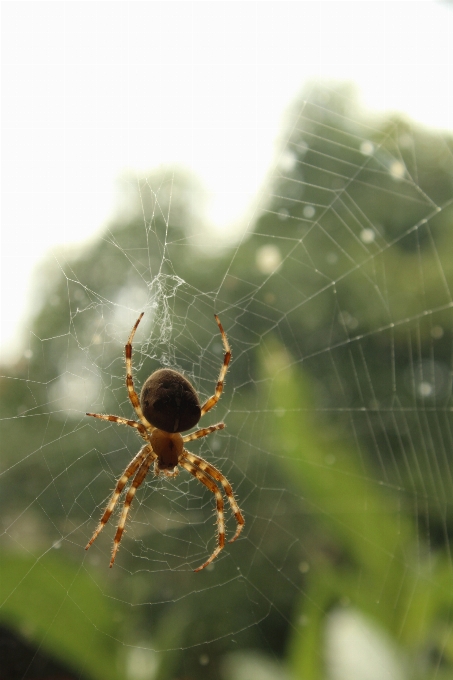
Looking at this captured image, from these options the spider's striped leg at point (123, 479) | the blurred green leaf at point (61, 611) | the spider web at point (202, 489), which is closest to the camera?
the blurred green leaf at point (61, 611)

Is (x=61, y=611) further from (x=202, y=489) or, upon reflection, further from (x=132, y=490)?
(x=202, y=489)

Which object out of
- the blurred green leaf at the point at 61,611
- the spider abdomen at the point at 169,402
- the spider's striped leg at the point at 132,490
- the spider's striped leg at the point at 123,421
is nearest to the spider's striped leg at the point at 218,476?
the spider's striped leg at the point at 132,490

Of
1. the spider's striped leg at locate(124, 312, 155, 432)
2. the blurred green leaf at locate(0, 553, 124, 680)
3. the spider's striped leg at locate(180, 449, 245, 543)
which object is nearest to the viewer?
the blurred green leaf at locate(0, 553, 124, 680)

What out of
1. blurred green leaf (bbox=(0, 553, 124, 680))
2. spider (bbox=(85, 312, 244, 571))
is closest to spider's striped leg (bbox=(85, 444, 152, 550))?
spider (bbox=(85, 312, 244, 571))

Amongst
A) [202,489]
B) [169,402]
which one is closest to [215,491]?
[169,402]

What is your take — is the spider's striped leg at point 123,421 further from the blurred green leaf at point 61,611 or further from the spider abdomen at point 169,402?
the blurred green leaf at point 61,611

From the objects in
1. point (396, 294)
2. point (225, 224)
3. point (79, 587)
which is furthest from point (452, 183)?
point (79, 587)

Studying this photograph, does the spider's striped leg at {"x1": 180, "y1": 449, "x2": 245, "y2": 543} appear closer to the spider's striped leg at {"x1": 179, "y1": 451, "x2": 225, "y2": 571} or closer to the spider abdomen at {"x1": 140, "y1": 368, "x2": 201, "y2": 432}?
the spider's striped leg at {"x1": 179, "y1": 451, "x2": 225, "y2": 571}
